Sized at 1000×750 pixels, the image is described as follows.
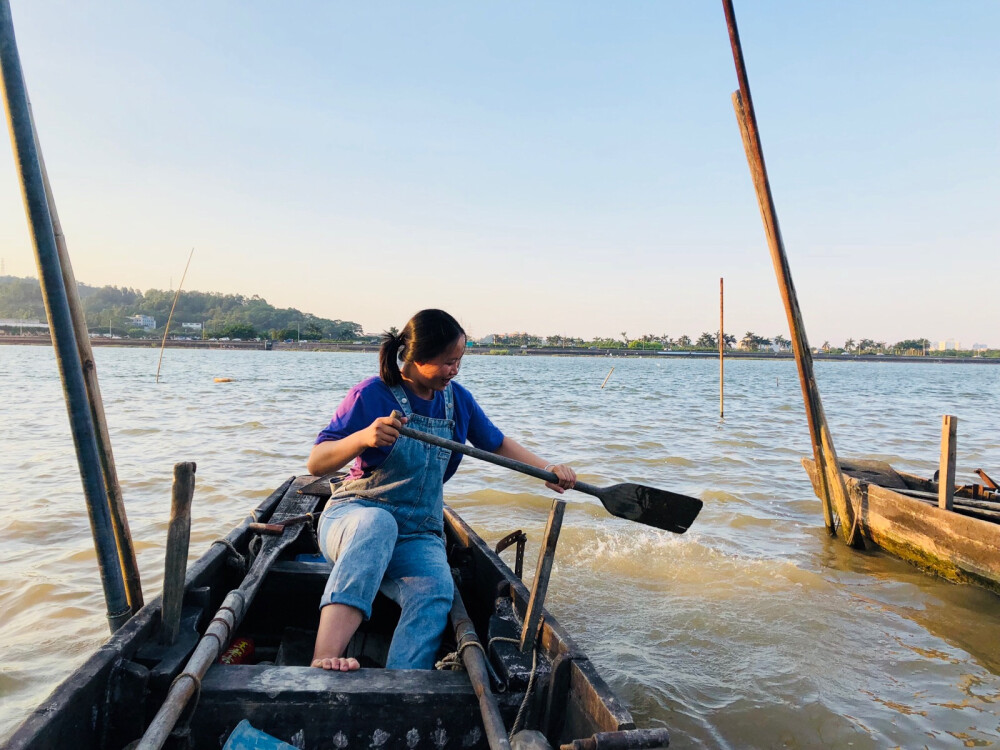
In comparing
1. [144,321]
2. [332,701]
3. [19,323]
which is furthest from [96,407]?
[144,321]

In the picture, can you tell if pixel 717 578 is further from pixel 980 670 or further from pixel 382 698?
pixel 382 698

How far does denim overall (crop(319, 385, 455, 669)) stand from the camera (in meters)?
2.43

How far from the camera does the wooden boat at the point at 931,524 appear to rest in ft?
15.9

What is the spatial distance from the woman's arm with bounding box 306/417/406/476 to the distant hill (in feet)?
396

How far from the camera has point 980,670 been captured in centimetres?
396

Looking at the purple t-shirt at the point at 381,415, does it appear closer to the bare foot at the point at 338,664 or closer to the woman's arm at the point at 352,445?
the woman's arm at the point at 352,445

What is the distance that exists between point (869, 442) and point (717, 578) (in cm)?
1097

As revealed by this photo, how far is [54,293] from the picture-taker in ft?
8.87

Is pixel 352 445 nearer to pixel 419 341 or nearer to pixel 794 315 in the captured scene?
pixel 419 341

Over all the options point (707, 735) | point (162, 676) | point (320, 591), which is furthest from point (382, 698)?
point (707, 735)

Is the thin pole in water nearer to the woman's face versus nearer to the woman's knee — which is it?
the woman's knee

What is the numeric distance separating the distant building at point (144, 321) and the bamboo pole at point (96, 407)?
13460 centimetres

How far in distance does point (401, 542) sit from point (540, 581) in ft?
2.72

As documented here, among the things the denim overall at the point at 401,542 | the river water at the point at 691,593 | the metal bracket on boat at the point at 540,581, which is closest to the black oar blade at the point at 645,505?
the metal bracket on boat at the point at 540,581
